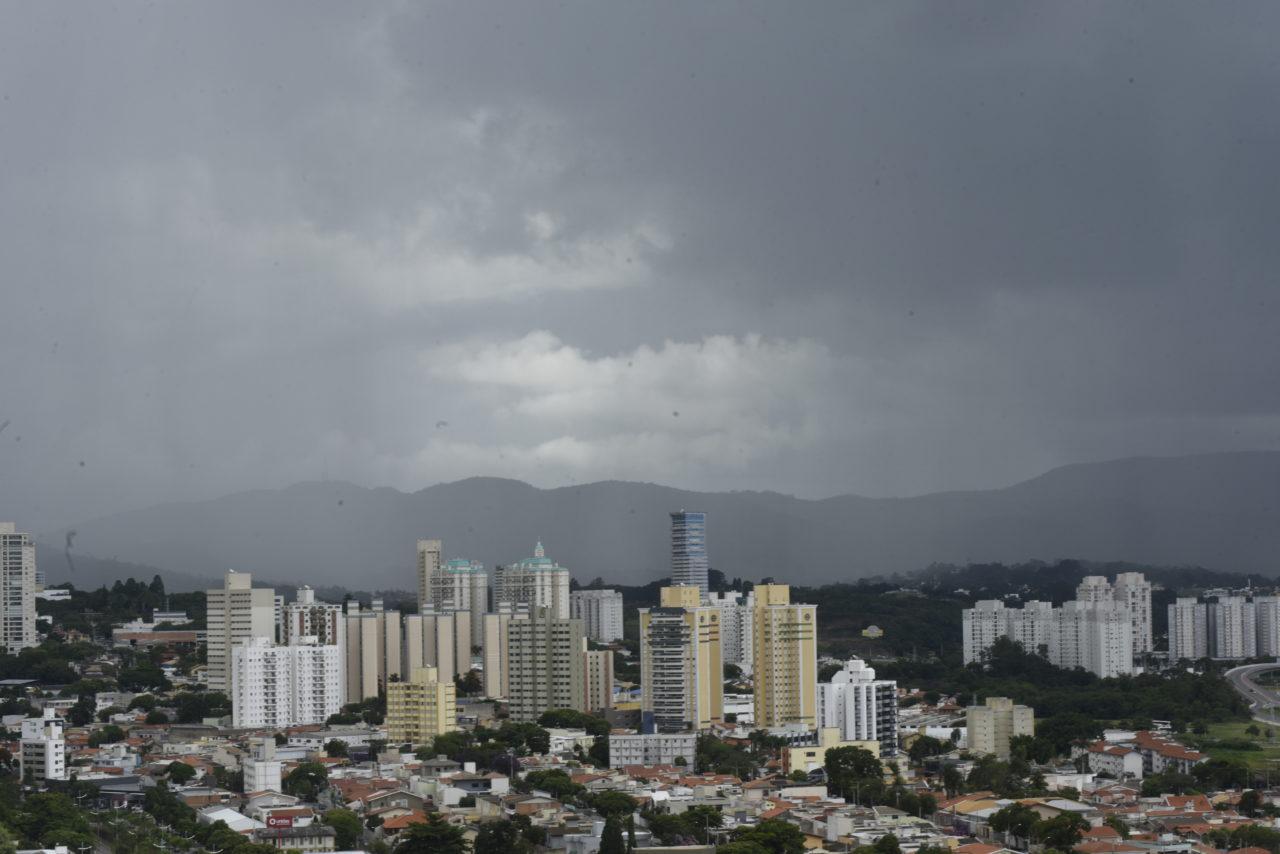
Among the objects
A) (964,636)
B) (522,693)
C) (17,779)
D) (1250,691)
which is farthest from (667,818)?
(964,636)

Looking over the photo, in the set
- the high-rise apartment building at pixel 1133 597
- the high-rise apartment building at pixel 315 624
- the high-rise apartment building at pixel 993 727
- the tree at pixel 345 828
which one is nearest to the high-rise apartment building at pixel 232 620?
the high-rise apartment building at pixel 315 624

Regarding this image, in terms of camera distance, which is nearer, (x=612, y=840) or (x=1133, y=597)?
(x=612, y=840)

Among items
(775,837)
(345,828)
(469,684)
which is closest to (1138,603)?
(469,684)

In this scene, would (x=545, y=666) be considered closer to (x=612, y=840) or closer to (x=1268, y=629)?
(x=612, y=840)

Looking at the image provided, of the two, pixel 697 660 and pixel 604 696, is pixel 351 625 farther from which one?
pixel 697 660

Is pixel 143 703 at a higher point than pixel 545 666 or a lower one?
lower

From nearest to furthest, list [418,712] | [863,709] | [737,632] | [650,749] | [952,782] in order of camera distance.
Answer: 1. [952,782]
2. [650,749]
3. [863,709]
4. [418,712]
5. [737,632]

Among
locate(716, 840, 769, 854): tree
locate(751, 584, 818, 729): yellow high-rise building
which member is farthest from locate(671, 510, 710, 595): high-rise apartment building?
locate(716, 840, 769, 854): tree

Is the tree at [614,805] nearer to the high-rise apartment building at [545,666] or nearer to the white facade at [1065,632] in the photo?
the high-rise apartment building at [545,666]
